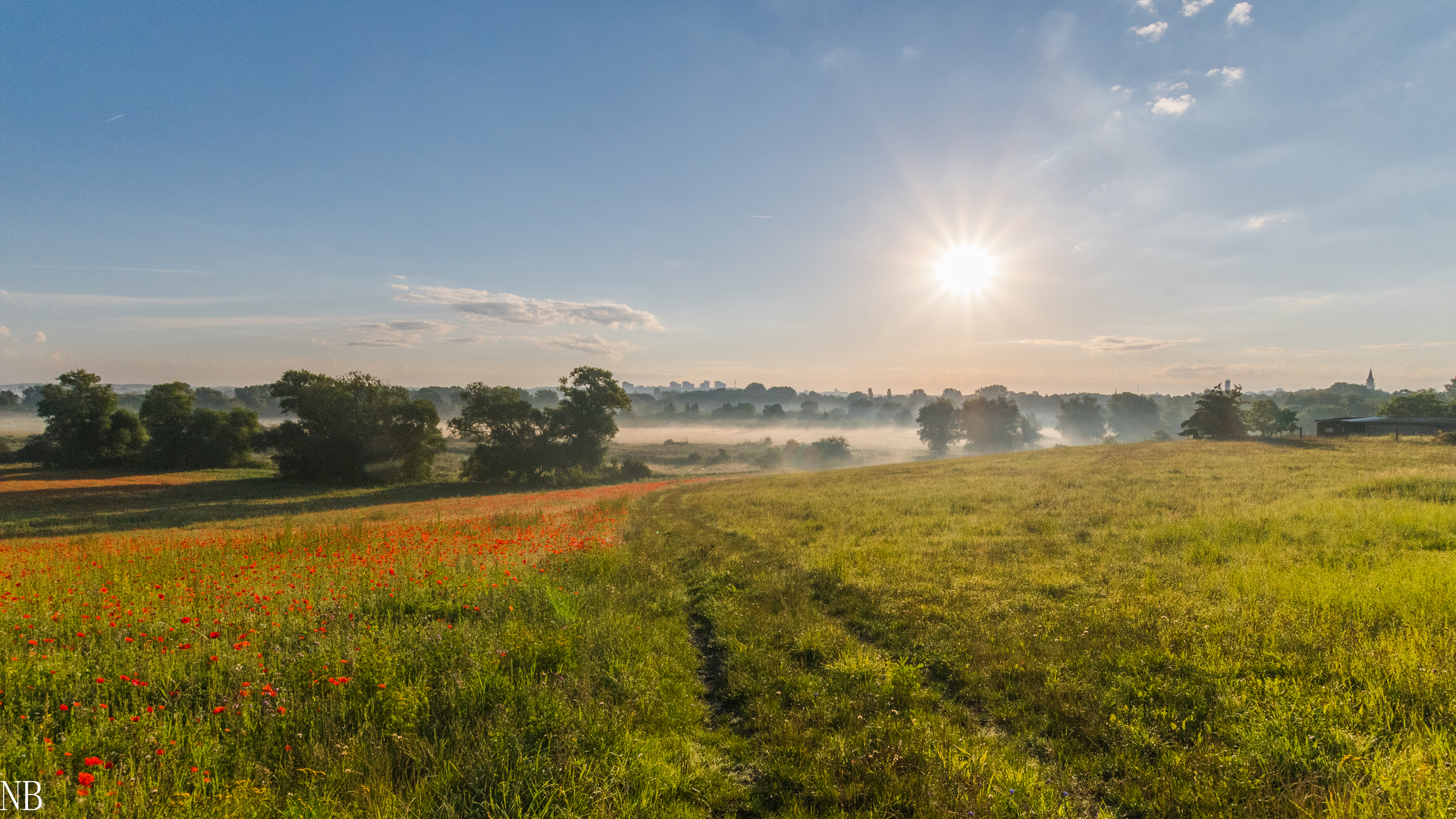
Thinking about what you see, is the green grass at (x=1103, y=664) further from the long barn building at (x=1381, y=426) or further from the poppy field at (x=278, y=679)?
the long barn building at (x=1381, y=426)

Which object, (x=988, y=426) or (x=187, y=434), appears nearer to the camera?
(x=187, y=434)

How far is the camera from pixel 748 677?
275 inches

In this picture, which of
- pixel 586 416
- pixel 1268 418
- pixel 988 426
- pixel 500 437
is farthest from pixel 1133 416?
pixel 500 437

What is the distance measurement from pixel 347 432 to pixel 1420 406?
126 metres

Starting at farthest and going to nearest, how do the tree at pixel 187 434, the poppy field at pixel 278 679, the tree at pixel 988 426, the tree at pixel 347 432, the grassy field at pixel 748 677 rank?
the tree at pixel 988 426 < the tree at pixel 187 434 < the tree at pixel 347 432 < the grassy field at pixel 748 677 < the poppy field at pixel 278 679

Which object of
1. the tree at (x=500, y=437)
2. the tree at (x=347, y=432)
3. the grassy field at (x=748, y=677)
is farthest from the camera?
the tree at (x=500, y=437)

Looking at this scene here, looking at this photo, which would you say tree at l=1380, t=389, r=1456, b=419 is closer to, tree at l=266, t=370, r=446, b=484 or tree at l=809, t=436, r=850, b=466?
tree at l=809, t=436, r=850, b=466

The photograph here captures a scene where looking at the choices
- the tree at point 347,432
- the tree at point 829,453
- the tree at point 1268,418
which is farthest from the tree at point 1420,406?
the tree at point 347,432

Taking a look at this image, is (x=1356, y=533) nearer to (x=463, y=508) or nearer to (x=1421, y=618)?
(x=1421, y=618)

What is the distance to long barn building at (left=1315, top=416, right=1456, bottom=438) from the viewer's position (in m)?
48.5

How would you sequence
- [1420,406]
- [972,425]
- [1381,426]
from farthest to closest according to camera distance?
[972,425] < [1420,406] < [1381,426]

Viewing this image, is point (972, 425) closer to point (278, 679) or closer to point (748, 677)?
point (748, 677)

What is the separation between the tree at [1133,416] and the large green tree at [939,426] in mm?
86149

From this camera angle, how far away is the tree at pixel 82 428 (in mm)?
51562
